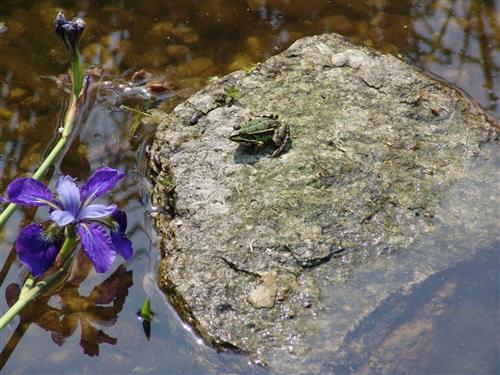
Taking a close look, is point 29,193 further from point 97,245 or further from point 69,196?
point 97,245

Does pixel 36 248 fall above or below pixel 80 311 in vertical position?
A: above

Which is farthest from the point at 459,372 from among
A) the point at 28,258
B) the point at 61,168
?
the point at 61,168

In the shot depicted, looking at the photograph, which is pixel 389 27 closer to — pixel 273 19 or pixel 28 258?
pixel 273 19

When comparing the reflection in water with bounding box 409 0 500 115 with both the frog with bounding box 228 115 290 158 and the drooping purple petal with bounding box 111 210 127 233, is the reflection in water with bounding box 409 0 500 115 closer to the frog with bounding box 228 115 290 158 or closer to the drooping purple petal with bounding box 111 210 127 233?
the frog with bounding box 228 115 290 158

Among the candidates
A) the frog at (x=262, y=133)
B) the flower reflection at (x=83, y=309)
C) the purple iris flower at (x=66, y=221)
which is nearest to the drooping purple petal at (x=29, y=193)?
the purple iris flower at (x=66, y=221)

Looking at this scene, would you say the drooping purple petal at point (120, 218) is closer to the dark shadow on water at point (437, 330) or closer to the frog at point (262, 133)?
the frog at point (262, 133)

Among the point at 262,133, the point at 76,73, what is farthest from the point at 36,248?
the point at 262,133
